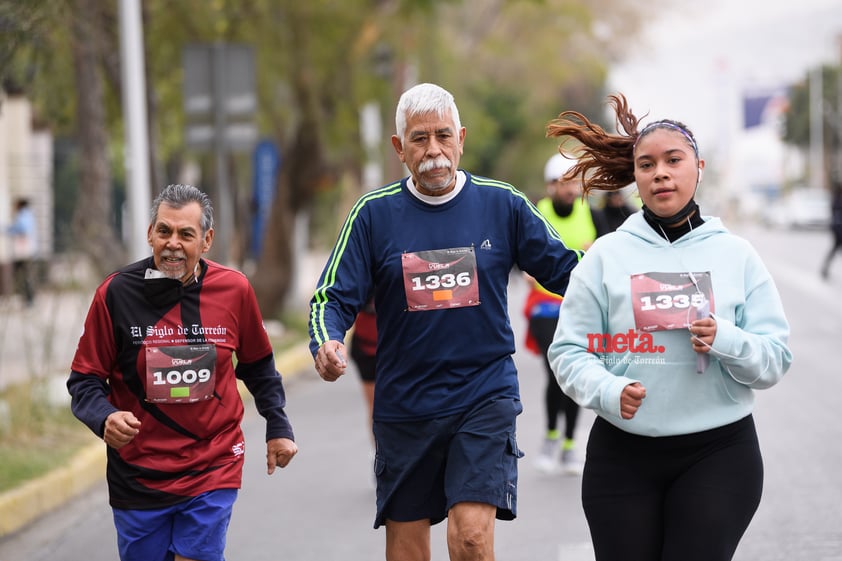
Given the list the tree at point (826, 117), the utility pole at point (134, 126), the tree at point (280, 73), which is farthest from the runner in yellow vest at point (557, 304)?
the tree at point (826, 117)

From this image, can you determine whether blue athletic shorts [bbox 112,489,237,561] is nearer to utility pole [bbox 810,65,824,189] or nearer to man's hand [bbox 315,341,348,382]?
man's hand [bbox 315,341,348,382]

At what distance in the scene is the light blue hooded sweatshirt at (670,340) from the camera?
3943 millimetres

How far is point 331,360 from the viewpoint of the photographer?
4457mm

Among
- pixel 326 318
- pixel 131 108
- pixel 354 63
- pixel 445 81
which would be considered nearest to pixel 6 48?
pixel 131 108

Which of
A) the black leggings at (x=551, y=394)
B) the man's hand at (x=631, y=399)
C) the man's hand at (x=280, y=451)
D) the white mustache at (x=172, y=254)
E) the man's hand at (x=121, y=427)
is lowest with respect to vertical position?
the black leggings at (x=551, y=394)

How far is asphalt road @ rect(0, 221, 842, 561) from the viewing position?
714 centimetres

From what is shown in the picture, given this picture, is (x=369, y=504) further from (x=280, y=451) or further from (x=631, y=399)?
(x=631, y=399)

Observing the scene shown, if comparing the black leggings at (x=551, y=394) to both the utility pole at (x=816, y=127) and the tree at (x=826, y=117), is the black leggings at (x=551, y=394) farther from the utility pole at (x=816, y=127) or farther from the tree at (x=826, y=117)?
the utility pole at (x=816, y=127)

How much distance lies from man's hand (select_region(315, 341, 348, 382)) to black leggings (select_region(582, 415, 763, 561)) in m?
0.92

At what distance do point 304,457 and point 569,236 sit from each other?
9.01ft

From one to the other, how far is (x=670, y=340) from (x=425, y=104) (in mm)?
1288

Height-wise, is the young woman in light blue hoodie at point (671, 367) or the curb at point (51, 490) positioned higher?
the young woman in light blue hoodie at point (671, 367)

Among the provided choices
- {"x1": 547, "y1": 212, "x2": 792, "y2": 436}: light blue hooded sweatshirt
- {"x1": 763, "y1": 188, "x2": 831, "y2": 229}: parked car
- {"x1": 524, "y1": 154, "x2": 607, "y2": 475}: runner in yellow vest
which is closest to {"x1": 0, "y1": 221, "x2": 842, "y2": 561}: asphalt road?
{"x1": 524, "y1": 154, "x2": 607, "y2": 475}: runner in yellow vest

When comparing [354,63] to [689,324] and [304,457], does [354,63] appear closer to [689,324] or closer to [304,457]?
[304,457]
